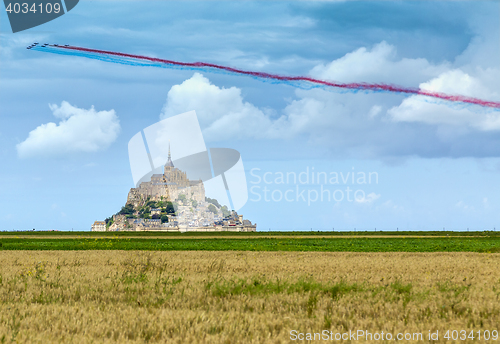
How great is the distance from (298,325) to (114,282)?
934cm

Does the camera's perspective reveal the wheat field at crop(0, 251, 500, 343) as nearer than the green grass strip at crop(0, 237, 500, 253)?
Yes

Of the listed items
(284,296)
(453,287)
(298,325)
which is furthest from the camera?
(453,287)

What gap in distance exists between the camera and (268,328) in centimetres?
1110

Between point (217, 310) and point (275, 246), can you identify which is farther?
point (275, 246)

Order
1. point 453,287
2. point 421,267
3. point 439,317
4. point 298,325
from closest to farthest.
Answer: point 298,325, point 439,317, point 453,287, point 421,267

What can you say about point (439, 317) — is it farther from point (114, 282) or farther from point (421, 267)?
point (421, 267)

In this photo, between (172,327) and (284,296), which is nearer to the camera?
(172,327)

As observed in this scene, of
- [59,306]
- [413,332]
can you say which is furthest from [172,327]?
[413,332]

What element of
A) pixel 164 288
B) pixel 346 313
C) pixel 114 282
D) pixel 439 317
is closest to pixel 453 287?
pixel 439 317

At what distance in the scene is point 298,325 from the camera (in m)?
11.4

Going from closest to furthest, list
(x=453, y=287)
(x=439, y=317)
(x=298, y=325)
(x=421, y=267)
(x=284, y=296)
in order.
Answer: (x=298, y=325) < (x=439, y=317) < (x=284, y=296) < (x=453, y=287) < (x=421, y=267)

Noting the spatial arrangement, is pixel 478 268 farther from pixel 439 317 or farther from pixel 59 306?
pixel 59 306

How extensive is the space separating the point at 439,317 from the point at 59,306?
11.4 meters

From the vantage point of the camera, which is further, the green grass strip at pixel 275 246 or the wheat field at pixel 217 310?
the green grass strip at pixel 275 246
